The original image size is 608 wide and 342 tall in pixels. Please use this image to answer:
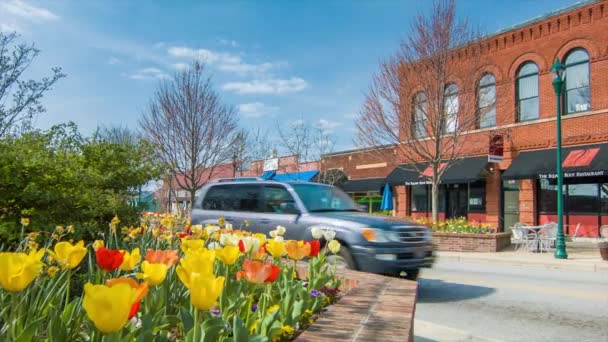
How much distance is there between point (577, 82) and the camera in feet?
65.6

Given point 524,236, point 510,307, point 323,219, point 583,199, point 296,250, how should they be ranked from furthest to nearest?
point 583,199 < point 524,236 < point 323,219 < point 510,307 < point 296,250

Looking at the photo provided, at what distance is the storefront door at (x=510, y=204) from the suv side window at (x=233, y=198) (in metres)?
17.1

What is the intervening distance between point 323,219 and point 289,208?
0.85 metres

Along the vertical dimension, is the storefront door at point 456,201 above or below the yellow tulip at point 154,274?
above

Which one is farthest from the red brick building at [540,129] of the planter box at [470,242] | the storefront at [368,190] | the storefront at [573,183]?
the planter box at [470,242]

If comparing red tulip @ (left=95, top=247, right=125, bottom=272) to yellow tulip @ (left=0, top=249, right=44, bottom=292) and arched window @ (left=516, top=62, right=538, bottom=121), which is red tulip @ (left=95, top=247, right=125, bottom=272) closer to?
yellow tulip @ (left=0, top=249, right=44, bottom=292)

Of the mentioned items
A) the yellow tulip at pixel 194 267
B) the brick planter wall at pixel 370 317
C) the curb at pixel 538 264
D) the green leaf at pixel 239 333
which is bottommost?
the curb at pixel 538 264

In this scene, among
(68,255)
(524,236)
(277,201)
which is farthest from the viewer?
(524,236)

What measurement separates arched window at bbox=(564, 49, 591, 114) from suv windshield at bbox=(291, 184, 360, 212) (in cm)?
1599

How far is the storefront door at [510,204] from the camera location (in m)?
21.9

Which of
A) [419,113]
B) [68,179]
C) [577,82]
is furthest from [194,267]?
[577,82]

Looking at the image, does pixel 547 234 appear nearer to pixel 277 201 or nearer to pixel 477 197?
pixel 477 197

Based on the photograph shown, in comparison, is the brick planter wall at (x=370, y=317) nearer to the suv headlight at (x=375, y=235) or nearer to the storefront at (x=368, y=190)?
the suv headlight at (x=375, y=235)

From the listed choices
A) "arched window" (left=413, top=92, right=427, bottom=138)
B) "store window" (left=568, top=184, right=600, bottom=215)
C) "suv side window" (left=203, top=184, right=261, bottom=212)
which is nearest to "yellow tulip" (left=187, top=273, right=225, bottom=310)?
"suv side window" (left=203, top=184, right=261, bottom=212)
